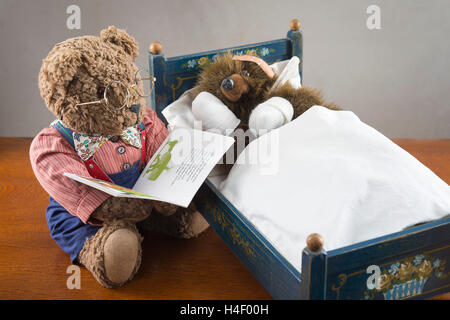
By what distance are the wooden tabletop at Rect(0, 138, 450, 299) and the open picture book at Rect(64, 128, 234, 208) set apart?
7.4 inches

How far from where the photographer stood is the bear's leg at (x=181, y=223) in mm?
1323

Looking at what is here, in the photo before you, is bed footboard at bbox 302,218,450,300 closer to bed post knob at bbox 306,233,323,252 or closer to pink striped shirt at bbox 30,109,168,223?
bed post knob at bbox 306,233,323,252

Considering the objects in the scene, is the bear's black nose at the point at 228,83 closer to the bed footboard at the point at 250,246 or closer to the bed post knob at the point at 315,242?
the bed footboard at the point at 250,246

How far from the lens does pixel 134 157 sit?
124 cm

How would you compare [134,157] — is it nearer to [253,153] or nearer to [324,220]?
[253,153]

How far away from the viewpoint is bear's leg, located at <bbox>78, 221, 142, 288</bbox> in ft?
3.63

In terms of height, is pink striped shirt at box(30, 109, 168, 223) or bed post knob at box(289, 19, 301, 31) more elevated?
bed post knob at box(289, 19, 301, 31)

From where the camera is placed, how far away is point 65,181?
112cm

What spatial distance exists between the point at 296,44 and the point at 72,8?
81 cm

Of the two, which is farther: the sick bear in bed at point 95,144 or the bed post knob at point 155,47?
the bed post knob at point 155,47

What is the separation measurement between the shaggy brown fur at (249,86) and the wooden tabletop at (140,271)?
0.34 m

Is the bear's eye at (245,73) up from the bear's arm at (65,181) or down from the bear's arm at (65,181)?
up

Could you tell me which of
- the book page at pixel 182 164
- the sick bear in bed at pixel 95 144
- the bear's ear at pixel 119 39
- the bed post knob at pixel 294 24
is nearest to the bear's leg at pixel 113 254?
the sick bear in bed at pixel 95 144

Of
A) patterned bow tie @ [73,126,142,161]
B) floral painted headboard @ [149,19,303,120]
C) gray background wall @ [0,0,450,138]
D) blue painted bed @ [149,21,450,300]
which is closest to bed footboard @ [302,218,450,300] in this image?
blue painted bed @ [149,21,450,300]
